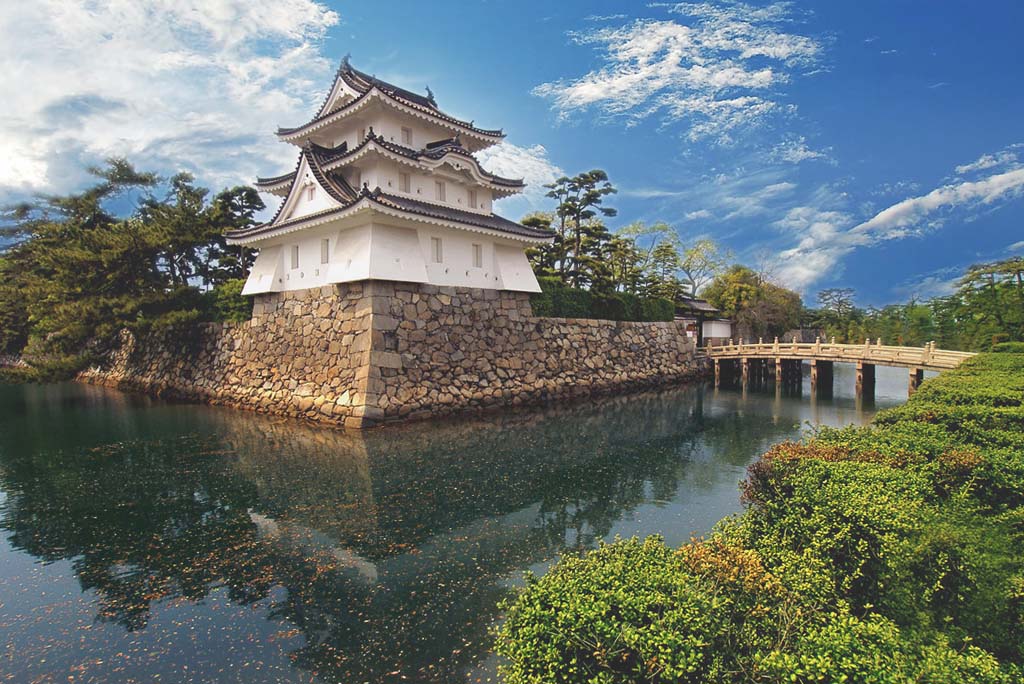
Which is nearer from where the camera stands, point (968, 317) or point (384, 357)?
point (384, 357)

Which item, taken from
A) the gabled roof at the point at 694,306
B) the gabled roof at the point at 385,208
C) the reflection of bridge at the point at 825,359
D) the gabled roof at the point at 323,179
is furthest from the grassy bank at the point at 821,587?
the gabled roof at the point at 694,306

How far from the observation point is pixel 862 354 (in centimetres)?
2345

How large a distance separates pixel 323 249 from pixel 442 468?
10.7m

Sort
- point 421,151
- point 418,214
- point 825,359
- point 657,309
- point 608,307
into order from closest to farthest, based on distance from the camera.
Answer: point 418,214 → point 421,151 → point 825,359 → point 608,307 → point 657,309

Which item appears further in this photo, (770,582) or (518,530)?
(518,530)

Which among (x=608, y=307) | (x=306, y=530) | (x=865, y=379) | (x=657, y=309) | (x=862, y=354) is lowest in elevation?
(x=306, y=530)

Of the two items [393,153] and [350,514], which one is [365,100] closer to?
[393,153]

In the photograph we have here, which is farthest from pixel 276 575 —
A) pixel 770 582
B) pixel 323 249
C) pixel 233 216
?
pixel 233 216

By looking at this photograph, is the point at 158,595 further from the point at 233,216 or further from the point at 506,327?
the point at 233,216

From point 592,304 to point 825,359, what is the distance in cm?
1142

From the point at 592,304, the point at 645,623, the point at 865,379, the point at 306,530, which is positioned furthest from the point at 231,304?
the point at 865,379

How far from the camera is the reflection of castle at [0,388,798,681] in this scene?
18.0ft

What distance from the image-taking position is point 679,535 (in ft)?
24.6

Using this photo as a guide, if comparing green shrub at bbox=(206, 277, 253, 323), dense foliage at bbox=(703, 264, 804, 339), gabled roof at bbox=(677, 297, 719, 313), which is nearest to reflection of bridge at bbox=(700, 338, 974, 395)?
gabled roof at bbox=(677, 297, 719, 313)
